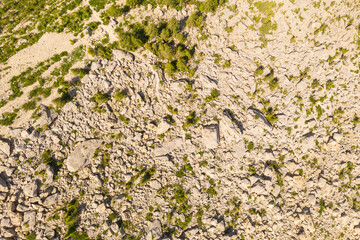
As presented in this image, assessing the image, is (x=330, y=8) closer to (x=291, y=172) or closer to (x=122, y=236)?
(x=291, y=172)

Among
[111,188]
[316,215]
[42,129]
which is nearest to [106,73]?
[42,129]

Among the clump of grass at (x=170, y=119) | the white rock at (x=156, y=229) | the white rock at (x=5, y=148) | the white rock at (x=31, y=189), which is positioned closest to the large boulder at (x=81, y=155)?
the white rock at (x=31, y=189)

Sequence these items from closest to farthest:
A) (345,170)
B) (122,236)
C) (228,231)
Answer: (122,236) < (228,231) < (345,170)

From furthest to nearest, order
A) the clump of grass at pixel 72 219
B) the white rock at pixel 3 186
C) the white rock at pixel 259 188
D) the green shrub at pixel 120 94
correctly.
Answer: the white rock at pixel 259 188
the green shrub at pixel 120 94
the white rock at pixel 3 186
the clump of grass at pixel 72 219

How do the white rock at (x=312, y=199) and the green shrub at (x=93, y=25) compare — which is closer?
the white rock at (x=312, y=199)

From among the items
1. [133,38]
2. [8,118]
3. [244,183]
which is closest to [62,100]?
[8,118]

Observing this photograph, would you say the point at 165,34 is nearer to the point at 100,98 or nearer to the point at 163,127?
the point at 100,98

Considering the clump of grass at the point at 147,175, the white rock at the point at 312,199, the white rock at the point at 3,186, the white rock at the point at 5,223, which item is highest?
the white rock at the point at 3,186

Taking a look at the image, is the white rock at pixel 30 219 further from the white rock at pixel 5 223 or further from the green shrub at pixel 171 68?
the green shrub at pixel 171 68

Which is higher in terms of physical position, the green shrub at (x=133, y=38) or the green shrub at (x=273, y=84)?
the green shrub at (x=133, y=38)
